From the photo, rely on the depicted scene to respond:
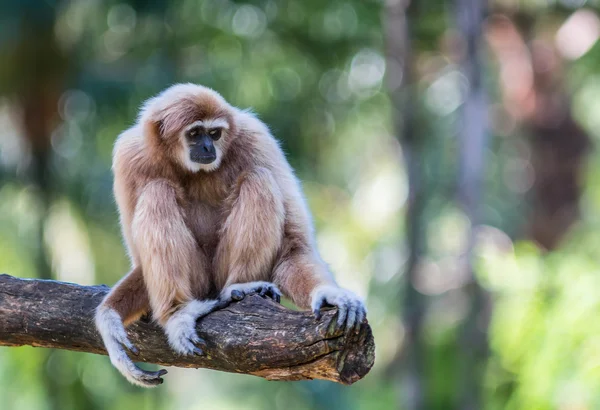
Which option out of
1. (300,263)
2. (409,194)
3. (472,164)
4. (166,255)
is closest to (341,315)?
(300,263)

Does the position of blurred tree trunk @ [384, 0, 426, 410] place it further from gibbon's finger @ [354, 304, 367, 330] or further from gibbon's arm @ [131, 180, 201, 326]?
gibbon's finger @ [354, 304, 367, 330]

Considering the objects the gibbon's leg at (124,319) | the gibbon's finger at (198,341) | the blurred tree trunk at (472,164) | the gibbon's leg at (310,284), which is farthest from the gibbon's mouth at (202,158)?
the blurred tree trunk at (472,164)

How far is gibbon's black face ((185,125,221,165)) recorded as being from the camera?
6.68m

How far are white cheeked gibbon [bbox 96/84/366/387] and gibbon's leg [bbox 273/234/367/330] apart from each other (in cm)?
1

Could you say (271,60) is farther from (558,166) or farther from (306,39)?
(558,166)

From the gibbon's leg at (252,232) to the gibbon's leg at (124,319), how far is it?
28.7 inches

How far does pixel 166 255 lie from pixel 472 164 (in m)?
8.72

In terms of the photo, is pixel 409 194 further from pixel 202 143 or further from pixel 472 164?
pixel 202 143

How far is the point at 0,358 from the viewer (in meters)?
22.0

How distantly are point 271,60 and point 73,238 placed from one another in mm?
7062

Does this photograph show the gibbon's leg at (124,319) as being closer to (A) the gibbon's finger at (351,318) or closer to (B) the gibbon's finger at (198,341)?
(B) the gibbon's finger at (198,341)

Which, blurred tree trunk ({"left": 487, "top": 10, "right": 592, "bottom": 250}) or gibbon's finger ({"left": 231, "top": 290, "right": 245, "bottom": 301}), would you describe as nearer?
gibbon's finger ({"left": 231, "top": 290, "right": 245, "bottom": 301})

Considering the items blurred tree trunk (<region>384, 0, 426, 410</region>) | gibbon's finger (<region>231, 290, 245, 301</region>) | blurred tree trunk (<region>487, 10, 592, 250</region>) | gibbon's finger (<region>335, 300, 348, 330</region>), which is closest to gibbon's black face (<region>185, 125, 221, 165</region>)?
gibbon's finger (<region>231, 290, 245, 301</region>)

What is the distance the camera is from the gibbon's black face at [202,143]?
21.9 ft
